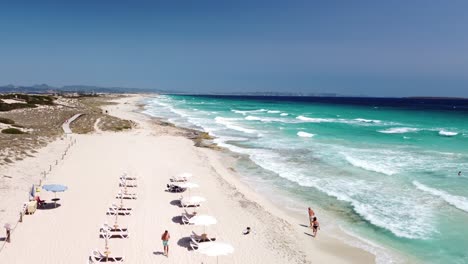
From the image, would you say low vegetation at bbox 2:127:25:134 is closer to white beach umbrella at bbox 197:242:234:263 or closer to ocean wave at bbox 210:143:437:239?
ocean wave at bbox 210:143:437:239

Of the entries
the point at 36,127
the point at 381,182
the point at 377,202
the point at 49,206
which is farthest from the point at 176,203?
the point at 36,127

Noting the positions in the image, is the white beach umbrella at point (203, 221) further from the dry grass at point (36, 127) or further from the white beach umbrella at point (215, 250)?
the dry grass at point (36, 127)

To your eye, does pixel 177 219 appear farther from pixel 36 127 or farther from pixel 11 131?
pixel 36 127

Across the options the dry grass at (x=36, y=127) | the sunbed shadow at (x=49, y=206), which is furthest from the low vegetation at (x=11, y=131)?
the sunbed shadow at (x=49, y=206)

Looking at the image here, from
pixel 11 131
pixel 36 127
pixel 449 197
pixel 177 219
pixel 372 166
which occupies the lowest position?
pixel 177 219

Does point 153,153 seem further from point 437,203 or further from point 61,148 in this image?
point 437,203

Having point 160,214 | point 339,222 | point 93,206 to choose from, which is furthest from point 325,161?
point 93,206
